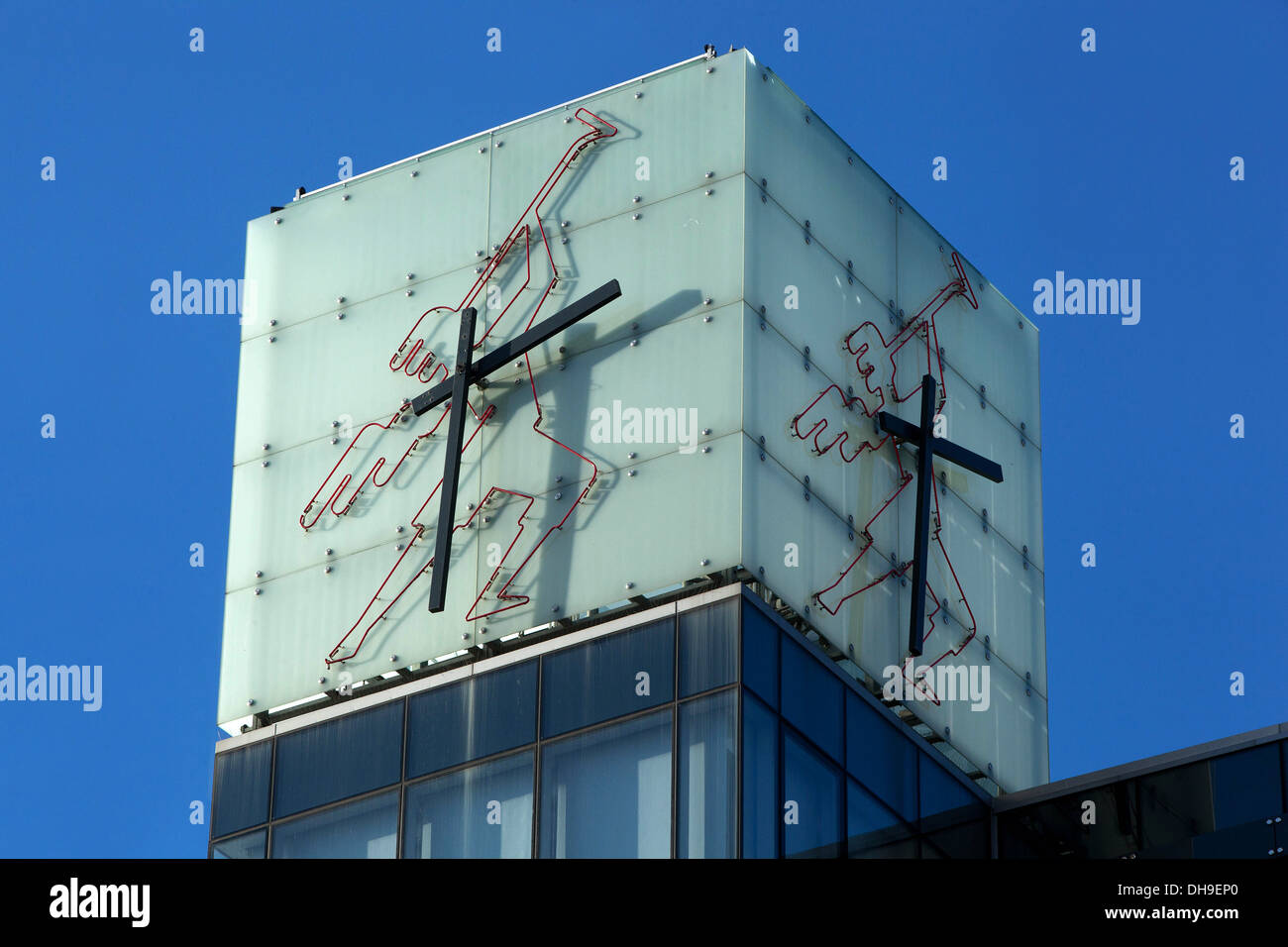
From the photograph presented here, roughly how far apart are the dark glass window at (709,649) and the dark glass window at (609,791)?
0.58 meters

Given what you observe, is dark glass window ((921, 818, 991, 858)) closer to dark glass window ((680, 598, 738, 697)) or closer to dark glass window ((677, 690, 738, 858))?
dark glass window ((677, 690, 738, 858))

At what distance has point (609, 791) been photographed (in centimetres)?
Result: 3584

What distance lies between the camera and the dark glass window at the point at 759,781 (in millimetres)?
35000

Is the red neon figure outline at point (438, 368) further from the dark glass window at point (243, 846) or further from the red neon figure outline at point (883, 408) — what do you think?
the red neon figure outline at point (883, 408)

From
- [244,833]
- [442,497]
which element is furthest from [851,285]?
[244,833]

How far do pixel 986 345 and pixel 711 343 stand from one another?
294 inches

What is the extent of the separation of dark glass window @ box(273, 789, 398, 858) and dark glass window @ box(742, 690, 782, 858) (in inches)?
205

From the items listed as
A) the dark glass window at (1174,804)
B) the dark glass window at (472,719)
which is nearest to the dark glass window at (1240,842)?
the dark glass window at (1174,804)

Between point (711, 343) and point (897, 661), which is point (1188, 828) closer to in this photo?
point (897, 661)

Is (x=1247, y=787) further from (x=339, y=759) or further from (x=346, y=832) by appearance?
(x=339, y=759)
